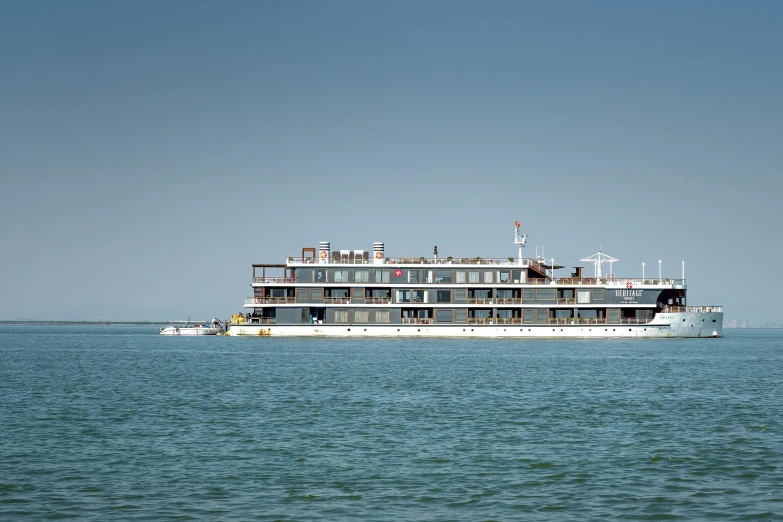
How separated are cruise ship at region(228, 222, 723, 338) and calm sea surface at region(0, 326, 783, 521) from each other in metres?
45.0

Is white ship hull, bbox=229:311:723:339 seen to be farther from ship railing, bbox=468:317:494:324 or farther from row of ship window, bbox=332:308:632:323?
row of ship window, bbox=332:308:632:323

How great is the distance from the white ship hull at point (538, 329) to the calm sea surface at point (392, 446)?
145 feet

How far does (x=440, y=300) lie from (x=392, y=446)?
2777 inches

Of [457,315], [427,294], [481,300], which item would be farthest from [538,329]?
[427,294]

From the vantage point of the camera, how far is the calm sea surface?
17.3 meters

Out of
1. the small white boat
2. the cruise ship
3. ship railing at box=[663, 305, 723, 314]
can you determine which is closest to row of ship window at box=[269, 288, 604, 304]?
the cruise ship

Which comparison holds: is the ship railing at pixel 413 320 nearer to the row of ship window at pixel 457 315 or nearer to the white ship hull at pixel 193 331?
the row of ship window at pixel 457 315

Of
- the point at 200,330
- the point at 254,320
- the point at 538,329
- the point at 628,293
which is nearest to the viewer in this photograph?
the point at 628,293

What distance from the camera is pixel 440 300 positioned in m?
94.1

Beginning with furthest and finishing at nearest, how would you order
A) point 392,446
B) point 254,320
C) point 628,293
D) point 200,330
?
1. point 200,330
2. point 254,320
3. point 628,293
4. point 392,446

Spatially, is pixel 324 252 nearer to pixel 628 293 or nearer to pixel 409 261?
pixel 409 261

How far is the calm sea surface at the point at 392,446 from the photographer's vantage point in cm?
1728

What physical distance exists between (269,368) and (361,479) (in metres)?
33.1

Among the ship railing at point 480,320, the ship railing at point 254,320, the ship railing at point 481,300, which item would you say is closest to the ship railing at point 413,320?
the ship railing at point 480,320
